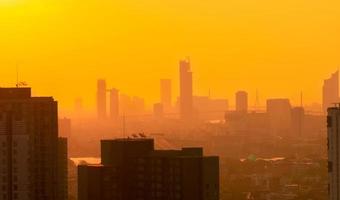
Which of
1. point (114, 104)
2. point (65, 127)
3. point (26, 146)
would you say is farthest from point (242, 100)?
point (26, 146)

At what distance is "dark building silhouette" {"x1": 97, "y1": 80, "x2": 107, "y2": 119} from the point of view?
89.2 metres

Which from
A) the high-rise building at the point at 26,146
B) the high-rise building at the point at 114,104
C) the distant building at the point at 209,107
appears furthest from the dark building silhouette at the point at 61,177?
the distant building at the point at 209,107

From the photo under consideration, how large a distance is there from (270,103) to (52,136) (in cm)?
7359

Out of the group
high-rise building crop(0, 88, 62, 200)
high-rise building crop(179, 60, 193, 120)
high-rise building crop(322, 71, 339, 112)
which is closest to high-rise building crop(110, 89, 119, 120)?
high-rise building crop(179, 60, 193, 120)

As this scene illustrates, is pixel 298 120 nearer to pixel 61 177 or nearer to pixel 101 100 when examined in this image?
pixel 101 100

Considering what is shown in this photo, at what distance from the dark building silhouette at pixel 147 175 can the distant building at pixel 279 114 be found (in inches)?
2866

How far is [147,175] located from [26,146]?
2.86m

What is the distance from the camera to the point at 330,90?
102 metres

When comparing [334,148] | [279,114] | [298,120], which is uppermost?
[279,114]

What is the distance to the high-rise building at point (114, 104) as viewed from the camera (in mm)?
94750

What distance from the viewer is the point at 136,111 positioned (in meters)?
102

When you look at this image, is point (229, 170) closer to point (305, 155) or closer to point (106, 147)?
point (305, 155)

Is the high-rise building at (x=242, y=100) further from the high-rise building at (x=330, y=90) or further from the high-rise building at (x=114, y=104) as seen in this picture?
the high-rise building at (x=114, y=104)

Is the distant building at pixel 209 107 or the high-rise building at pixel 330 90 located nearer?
the high-rise building at pixel 330 90
